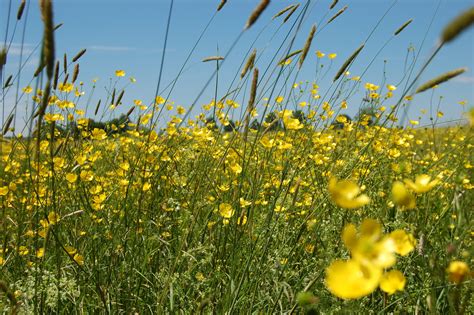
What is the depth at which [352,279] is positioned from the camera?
1.98ft

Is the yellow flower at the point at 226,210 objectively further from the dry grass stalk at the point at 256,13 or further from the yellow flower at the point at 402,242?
the yellow flower at the point at 402,242

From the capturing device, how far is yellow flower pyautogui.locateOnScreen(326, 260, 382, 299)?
58cm

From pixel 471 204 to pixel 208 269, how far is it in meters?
1.76

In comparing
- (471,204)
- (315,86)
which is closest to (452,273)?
(471,204)

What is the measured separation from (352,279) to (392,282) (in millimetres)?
183

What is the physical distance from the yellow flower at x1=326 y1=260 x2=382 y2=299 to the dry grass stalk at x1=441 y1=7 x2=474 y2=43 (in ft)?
1.64

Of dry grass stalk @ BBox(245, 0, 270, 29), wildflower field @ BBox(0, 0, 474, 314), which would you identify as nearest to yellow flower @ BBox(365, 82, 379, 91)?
wildflower field @ BBox(0, 0, 474, 314)

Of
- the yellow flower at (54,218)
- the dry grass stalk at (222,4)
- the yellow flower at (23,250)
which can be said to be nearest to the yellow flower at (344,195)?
the yellow flower at (54,218)

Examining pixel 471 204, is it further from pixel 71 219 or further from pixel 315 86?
pixel 71 219

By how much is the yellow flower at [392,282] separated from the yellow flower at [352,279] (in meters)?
0.14

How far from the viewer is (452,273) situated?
82 centimetres

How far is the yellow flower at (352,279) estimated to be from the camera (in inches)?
22.9

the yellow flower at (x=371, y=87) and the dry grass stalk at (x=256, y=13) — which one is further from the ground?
the yellow flower at (x=371, y=87)

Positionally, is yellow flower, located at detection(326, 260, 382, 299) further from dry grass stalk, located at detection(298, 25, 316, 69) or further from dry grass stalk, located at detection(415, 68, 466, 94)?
dry grass stalk, located at detection(298, 25, 316, 69)
